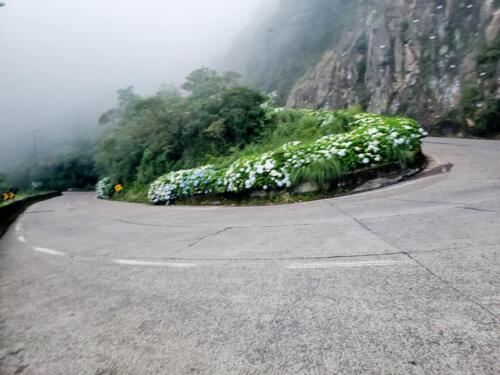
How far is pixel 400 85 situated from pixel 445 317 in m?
28.1

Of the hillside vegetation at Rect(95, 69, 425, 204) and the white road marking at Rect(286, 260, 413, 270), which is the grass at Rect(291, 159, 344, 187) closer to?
the hillside vegetation at Rect(95, 69, 425, 204)

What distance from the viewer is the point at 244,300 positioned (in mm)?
3053

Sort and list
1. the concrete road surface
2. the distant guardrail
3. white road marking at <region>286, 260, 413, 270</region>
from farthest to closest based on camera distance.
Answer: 1. the distant guardrail
2. white road marking at <region>286, 260, 413, 270</region>
3. the concrete road surface

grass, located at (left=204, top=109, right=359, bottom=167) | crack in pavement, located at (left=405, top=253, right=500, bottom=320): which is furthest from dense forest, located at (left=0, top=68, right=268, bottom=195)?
crack in pavement, located at (left=405, top=253, right=500, bottom=320)

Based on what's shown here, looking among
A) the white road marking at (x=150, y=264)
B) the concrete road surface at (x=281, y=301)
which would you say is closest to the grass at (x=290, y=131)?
the concrete road surface at (x=281, y=301)

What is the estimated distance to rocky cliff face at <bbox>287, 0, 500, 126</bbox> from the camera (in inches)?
790

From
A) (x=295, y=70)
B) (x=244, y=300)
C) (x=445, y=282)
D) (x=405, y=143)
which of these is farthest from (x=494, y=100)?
(x=295, y=70)

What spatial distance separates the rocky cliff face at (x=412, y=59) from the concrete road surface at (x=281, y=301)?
17.8 meters

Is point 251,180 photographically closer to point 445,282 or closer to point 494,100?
point 445,282

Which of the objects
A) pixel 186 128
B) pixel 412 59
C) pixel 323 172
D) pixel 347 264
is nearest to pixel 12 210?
pixel 186 128

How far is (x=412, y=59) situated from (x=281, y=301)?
28605 millimetres

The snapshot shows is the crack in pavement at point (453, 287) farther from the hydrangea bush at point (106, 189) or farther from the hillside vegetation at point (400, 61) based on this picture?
the hydrangea bush at point (106, 189)

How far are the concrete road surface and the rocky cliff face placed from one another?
1780cm

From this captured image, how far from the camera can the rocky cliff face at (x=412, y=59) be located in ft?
65.8
